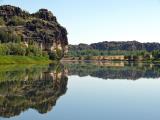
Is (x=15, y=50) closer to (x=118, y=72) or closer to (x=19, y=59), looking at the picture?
(x=19, y=59)

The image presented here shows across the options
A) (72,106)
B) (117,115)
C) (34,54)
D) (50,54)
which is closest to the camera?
(117,115)

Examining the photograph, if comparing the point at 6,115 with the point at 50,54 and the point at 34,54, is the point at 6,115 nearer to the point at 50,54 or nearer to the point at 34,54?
the point at 34,54

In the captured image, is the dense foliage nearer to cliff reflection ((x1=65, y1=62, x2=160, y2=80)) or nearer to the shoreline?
the shoreline

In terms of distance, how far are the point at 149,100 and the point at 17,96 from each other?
10.2m

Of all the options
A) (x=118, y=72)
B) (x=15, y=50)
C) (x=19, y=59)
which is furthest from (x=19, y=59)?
(x=118, y=72)

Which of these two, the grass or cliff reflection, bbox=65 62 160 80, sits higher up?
the grass

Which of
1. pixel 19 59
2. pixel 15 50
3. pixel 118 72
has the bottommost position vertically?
pixel 118 72

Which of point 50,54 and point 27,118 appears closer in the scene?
point 27,118

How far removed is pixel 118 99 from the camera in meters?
28.1

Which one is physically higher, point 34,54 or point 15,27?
point 15,27

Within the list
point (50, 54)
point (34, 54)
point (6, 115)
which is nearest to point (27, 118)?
point (6, 115)

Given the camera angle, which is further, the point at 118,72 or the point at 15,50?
the point at 15,50

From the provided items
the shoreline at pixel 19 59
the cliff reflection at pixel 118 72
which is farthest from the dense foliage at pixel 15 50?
the cliff reflection at pixel 118 72

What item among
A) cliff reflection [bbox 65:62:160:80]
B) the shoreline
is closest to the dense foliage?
the shoreline
